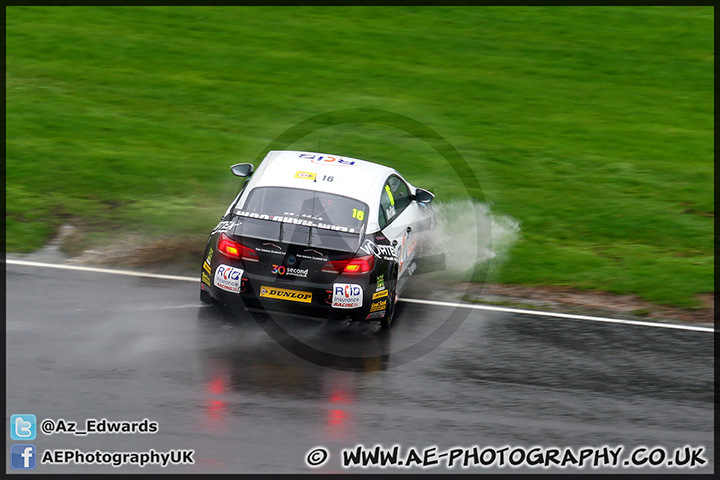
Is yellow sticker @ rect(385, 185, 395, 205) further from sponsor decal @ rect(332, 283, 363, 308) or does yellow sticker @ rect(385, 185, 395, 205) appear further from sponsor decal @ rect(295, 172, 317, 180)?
sponsor decal @ rect(332, 283, 363, 308)

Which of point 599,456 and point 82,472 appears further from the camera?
point 599,456

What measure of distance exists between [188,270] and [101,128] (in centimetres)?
587

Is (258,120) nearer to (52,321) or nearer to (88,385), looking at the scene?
(52,321)

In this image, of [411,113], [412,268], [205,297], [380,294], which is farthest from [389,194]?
[411,113]

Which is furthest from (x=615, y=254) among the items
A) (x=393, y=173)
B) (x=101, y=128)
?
(x=101, y=128)

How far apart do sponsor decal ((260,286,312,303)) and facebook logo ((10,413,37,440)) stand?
270cm

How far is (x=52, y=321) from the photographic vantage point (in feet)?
31.6

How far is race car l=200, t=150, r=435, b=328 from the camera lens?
30.3ft

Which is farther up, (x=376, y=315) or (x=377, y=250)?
(x=377, y=250)

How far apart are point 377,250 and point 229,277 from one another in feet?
5.46

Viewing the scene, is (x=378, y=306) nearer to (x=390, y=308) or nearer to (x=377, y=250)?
(x=390, y=308)

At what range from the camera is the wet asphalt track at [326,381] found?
7543mm

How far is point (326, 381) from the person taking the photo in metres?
8.63

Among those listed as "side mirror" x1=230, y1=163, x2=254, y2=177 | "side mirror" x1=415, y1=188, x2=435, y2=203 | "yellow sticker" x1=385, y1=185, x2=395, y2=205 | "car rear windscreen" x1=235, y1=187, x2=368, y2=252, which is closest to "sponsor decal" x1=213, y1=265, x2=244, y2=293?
"car rear windscreen" x1=235, y1=187, x2=368, y2=252
